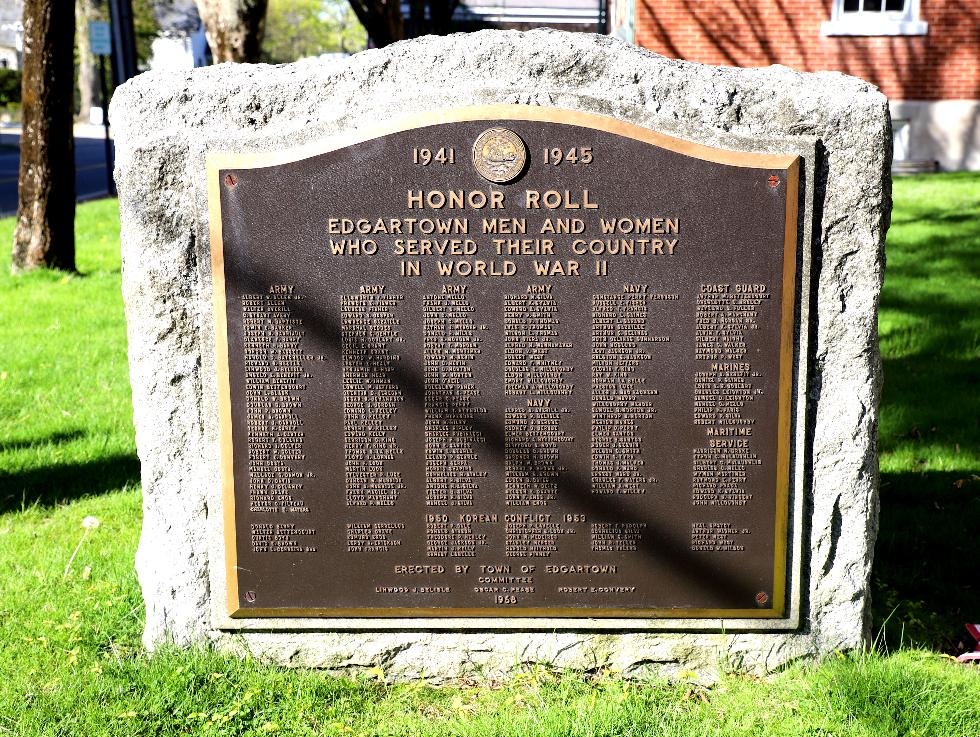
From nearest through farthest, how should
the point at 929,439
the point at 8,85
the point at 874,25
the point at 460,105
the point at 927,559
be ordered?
1. the point at 460,105
2. the point at 927,559
3. the point at 929,439
4. the point at 874,25
5. the point at 8,85

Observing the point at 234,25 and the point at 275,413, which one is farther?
the point at 234,25

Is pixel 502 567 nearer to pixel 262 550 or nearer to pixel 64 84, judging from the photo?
pixel 262 550

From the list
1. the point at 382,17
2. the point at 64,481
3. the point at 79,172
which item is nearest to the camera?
the point at 64,481

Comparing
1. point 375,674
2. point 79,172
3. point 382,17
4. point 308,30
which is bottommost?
point 375,674

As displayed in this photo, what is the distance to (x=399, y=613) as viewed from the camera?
137 inches

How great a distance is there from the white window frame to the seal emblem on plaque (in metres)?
14.3

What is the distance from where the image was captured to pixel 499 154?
3.22 meters

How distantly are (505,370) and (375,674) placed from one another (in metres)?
1.22

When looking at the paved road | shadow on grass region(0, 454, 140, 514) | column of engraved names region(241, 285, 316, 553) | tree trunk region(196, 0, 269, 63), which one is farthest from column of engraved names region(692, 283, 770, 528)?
the paved road

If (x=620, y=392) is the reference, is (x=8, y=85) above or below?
above

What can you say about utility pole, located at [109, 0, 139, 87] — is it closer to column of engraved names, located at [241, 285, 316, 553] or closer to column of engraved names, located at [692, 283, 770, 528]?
column of engraved names, located at [241, 285, 316, 553]

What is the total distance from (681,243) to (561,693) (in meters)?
1.61

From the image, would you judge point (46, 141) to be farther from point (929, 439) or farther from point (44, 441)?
point (929, 439)

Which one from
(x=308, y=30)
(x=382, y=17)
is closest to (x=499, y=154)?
(x=382, y=17)
